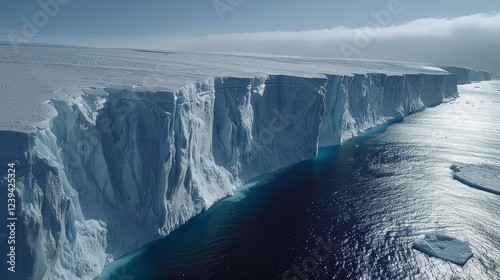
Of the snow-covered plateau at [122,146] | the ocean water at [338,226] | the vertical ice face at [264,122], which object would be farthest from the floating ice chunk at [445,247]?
the vertical ice face at [264,122]

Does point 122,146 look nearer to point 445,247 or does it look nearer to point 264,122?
point 264,122

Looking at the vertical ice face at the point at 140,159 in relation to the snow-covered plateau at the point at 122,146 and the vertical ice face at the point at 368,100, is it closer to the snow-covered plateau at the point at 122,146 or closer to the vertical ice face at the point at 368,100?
the snow-covered plateau at the point at 122,146

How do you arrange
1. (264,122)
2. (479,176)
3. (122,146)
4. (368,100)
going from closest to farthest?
1. (122,146)
2. (479,176)
3. (264,122)
4. (368,100)

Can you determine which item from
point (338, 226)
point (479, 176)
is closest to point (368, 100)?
point (479, 176)

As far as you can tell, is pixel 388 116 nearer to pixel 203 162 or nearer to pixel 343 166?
pixel 343 166

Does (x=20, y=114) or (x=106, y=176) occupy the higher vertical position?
(x=20, y=114)

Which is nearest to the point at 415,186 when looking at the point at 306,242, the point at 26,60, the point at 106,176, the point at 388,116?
the point at 306,242
